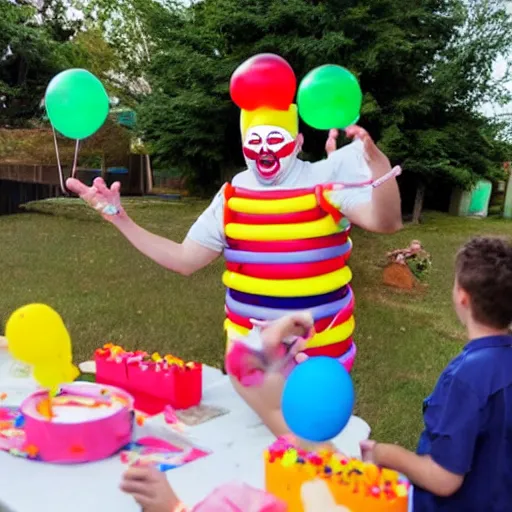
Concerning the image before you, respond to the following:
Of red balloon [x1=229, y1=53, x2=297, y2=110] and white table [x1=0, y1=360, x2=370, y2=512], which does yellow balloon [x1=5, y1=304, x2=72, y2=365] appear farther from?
red balloon [x1=229, y1=53, x2=297, y2=110]

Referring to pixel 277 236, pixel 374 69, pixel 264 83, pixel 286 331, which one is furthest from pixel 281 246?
pixel 374 69

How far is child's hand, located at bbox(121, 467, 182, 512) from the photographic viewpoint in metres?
1.26

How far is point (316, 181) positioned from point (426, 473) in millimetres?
1081

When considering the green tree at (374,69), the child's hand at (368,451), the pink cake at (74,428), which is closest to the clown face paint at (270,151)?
the pink cake at (74,428)

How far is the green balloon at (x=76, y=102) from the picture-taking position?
216 cm

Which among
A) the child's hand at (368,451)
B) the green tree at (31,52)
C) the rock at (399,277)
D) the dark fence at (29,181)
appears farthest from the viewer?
the green tree at (31,52)

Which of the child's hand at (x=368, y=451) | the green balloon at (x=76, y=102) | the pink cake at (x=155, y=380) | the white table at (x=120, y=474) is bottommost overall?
the white table at (x=120, y=474)

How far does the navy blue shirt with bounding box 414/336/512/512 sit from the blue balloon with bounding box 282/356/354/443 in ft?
0.59

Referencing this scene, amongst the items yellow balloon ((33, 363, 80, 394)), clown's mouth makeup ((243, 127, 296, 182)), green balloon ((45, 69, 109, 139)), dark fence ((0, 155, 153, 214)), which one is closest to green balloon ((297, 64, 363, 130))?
clown's mouth makeup ((243, 127, 296, 182))

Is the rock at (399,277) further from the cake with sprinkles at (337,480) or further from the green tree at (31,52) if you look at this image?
the green tree at (31,52)

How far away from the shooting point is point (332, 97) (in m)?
1.97

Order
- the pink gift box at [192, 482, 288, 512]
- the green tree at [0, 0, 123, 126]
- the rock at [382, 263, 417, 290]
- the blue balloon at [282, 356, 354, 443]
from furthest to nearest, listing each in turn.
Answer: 1. the green tree at [0, 0, 123, 126]
2. the rock at [382, 263, 417, 290]
3. the blue balloon at [282, 356, 354, 443]
4. the pink gift box at [192, 482, 288, 512]

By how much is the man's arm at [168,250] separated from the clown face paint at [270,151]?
0.32 metres

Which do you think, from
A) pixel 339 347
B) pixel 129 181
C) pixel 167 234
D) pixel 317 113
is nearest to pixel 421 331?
pixel 339 347
